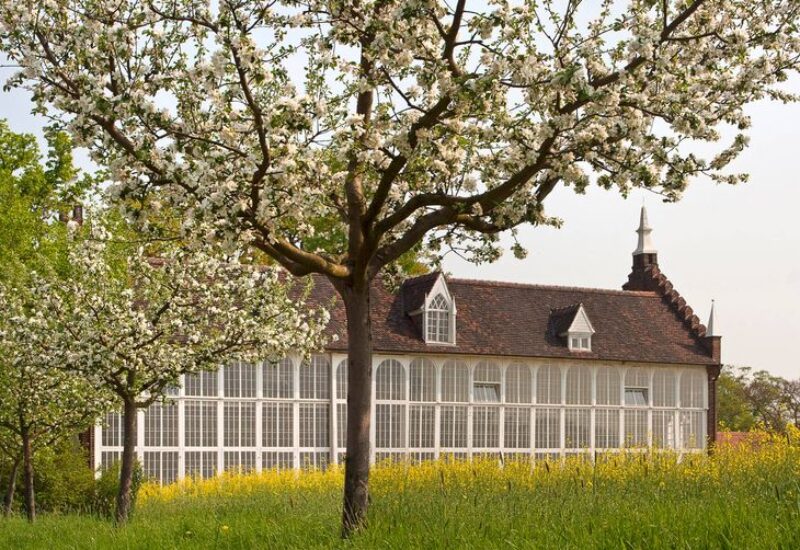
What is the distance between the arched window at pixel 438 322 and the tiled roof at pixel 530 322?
1.06ft

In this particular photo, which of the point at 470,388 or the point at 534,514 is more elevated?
the point at 534,514

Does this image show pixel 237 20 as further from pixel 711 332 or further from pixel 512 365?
pixel 711 332

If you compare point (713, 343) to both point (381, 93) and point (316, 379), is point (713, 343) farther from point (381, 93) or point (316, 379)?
point (381, 93)

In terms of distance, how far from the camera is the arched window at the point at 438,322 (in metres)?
33.2

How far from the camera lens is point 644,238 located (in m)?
43.2

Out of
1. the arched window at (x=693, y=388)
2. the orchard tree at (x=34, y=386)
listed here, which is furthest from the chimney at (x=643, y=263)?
the orchard tree at (x=34, y=386)

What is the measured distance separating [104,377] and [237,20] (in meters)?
7.86

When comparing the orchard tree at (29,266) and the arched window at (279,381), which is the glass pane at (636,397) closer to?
the arched window at (279,381)

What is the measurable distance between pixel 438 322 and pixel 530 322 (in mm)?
3795

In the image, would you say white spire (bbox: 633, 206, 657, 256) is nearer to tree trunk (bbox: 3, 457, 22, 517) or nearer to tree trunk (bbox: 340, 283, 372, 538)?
tree trunk (bbox: 3, 457, 22, 517)

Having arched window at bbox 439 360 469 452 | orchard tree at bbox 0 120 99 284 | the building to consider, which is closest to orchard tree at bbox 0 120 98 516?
orchard tree at bbox 0 120 99 284

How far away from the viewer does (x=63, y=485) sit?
24.8 meters

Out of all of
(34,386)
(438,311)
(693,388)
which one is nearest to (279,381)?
(438,311)

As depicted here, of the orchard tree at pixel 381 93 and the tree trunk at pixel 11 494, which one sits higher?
the orchard tree at pixel 381 93
